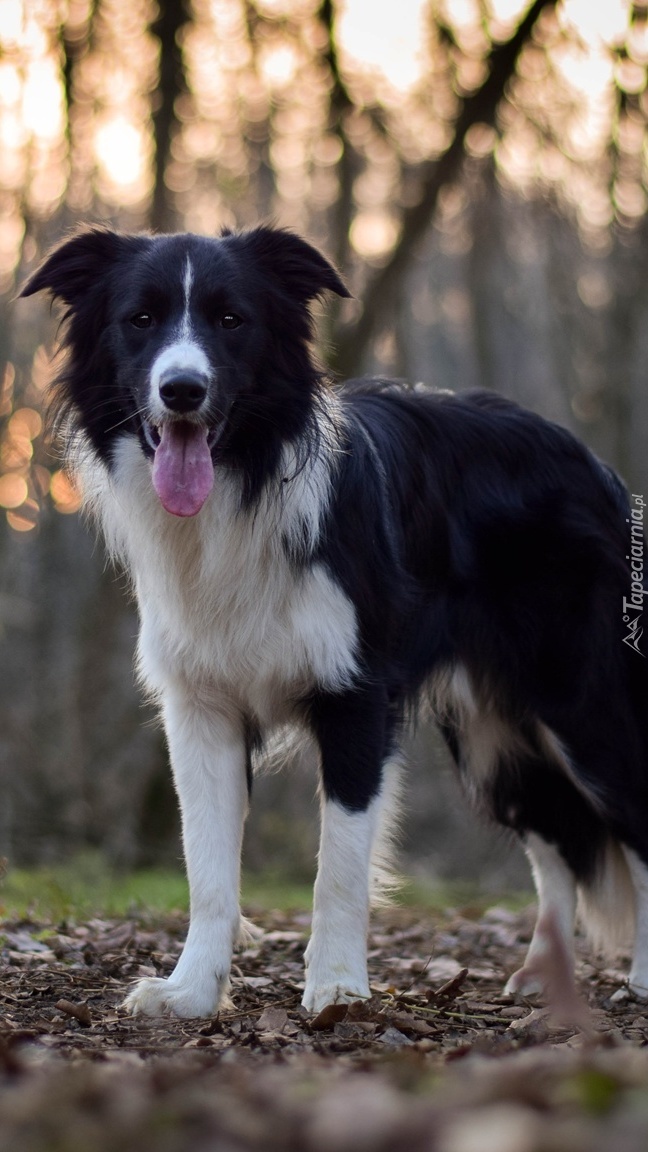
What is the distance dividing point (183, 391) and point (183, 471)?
0.34 metres

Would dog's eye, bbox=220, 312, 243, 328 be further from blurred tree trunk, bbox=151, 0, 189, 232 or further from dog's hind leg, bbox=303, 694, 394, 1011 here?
blurred tree trunk, bbox=151, 0, 189, 232

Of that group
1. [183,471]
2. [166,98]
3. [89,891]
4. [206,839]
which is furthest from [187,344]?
[166,98]

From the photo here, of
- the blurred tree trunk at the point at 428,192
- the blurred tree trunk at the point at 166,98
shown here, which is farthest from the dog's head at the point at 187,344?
the blurred tree trunk at the point at 428,192

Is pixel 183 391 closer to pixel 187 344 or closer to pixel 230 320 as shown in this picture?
pixel 187 344

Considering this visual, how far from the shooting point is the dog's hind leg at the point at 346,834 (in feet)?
13.7

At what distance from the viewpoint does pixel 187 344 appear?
13.3ft

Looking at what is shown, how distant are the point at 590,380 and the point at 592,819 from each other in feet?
27.4

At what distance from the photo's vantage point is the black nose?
12.7ft

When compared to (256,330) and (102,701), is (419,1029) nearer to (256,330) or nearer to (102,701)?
(256,330)

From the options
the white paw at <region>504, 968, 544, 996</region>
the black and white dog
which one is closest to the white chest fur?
the black and white dog

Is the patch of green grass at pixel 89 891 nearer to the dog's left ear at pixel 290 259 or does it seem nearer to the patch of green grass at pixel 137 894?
the patch of green grass at pixel 137 894

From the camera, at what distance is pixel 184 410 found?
397cm

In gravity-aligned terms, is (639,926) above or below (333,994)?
below

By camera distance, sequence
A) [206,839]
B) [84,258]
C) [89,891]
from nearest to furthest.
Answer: [206,839]
[84,258]
[89,891]
